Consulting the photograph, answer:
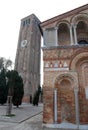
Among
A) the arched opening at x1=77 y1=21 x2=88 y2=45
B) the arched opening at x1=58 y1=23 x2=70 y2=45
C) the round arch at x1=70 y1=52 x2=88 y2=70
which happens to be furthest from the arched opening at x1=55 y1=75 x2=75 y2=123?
the arched opening at x1=77 y1=21 x2=88 y2=45

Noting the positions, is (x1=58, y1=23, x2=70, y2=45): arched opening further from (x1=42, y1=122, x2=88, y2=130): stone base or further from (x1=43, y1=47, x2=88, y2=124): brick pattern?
(x1=42, y1=122, x2=88, y2=130): stone base

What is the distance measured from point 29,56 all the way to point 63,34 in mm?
31141

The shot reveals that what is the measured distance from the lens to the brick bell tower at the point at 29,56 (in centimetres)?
3997

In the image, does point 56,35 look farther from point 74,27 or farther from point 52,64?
point 52,64

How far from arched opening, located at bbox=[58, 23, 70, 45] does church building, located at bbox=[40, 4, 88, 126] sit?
0.28 metres

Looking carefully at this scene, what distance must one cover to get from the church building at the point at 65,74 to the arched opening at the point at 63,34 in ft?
0.91

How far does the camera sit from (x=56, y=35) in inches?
388

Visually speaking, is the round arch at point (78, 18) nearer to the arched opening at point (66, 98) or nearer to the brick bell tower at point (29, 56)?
the arched opening at point (66, 98)

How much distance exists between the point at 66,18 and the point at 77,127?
7.61 metres

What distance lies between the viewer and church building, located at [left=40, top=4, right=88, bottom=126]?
787 centimetres

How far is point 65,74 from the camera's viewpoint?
8547mm

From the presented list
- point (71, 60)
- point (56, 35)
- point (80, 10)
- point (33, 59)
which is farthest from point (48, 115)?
point (33, 59)

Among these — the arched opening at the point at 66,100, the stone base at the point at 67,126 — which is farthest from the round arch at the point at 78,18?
the stone base at the point at 67,126

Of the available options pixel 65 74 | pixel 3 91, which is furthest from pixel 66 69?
pixel 3 91
